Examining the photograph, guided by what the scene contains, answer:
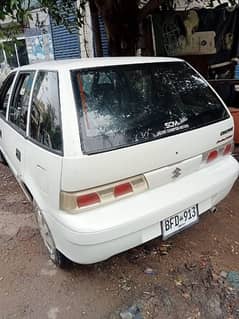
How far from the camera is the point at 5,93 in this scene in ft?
12.2

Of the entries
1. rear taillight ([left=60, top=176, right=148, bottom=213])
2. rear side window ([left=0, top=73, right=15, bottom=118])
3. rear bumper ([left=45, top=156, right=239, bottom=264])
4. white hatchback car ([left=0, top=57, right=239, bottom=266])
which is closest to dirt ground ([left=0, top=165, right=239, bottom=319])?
white hatchback car ([left=0, top=57, right=239, bottom=266])

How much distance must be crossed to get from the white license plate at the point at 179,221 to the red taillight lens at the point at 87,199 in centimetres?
52

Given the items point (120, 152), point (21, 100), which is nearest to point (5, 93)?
point (21, 100)

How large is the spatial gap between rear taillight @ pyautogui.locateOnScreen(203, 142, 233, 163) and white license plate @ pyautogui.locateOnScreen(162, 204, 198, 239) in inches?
15.2

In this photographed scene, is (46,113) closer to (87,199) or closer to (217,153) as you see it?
(87,199)

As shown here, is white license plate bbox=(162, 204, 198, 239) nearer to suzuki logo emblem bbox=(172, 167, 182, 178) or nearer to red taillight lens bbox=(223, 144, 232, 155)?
suzuki logo emblem bbox=(172, 167, 182, 178)

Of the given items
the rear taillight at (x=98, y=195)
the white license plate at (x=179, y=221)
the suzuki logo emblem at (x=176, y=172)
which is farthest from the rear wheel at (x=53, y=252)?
the suzuki logo emblem at (x=176, y=172)

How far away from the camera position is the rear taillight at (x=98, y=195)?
1.85m

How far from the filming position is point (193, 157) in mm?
2246

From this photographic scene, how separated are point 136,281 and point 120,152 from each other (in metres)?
1.05

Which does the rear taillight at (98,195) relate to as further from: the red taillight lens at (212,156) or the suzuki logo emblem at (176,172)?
the red taillight lens at (212,156)

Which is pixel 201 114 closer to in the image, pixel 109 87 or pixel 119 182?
pixel 109 87

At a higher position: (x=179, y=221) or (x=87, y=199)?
(x=87, y=199)

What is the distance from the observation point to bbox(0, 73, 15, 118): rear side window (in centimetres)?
352
